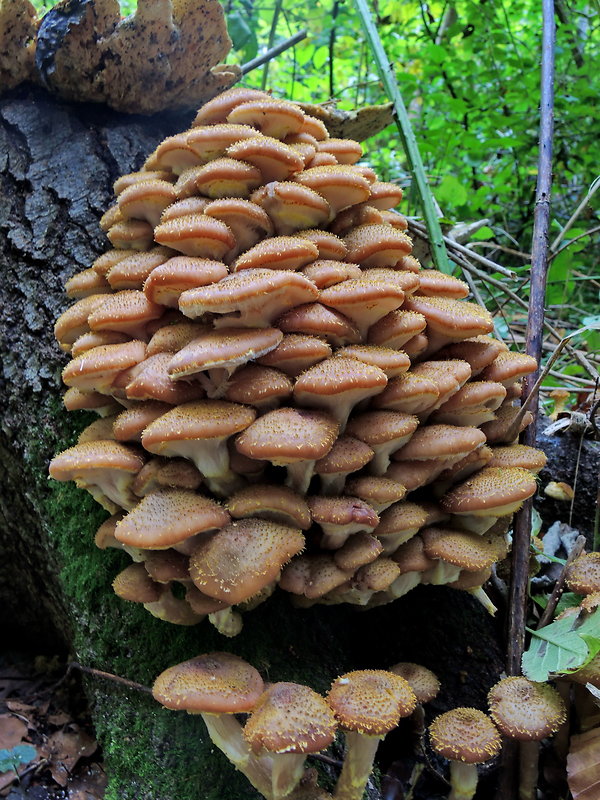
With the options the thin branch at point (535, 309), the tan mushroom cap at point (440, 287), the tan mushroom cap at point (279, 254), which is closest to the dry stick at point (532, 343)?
the thin branch at point (535, 309)

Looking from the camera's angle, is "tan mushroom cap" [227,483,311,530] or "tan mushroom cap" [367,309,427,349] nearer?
"tan mushroom cap" [227,483,311,530]

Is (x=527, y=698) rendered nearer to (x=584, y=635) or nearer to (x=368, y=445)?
(x=584, y=635)

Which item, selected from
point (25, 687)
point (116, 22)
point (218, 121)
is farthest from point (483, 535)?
point (116, 22)

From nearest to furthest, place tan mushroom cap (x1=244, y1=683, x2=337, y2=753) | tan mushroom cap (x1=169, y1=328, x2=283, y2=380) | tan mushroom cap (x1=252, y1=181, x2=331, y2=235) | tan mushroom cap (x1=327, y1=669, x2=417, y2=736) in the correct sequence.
A: 1. tan mushroom cap (x1=244, y1=683, x2=337, y2=753)
2. tan mushroom cap (x1=327, y1=669, x2=417, y2=736)
3. tan mushroom cap (x1=169, y1=328, x2=283, y2=380)
4. tan mushroom cap (x1=252, y1=181, x2=331, y2=235)

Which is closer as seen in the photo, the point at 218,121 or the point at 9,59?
the point at 218,121

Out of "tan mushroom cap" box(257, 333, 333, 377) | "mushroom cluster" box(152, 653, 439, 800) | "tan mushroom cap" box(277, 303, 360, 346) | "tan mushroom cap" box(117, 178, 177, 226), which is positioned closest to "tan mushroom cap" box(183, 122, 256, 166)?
"tan mushroom cap" box(117, 178, 177, 226)

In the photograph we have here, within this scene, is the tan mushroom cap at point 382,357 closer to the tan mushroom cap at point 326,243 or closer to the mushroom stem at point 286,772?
the tan mushroom cap at point 326,243

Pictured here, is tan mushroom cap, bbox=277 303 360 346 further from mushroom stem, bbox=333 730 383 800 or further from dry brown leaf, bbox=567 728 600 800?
dry brown leaf, bbox=567 728 600 800
